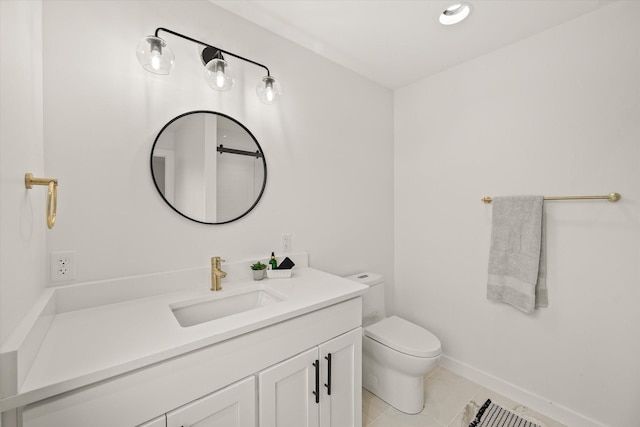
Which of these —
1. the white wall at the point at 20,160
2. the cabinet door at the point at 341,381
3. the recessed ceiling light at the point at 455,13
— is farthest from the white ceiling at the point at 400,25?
the cabinet door at the point at 341,381

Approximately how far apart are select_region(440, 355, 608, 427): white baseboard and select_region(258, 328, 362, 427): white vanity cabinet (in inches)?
43.7

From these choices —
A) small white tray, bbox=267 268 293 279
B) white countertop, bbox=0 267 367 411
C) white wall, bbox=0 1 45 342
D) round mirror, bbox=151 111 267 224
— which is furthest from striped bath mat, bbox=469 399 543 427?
white wall, bbox=0 1 45 342

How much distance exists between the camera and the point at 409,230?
8.11 ft

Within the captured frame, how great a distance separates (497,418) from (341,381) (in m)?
1.12

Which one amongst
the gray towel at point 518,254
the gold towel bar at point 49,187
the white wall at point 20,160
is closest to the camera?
the white wall at point 20,160

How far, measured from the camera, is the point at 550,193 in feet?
5.65

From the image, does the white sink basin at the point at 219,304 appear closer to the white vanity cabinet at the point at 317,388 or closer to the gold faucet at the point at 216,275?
the gold faucet at the point at 216,275

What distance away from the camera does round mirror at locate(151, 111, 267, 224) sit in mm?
1356

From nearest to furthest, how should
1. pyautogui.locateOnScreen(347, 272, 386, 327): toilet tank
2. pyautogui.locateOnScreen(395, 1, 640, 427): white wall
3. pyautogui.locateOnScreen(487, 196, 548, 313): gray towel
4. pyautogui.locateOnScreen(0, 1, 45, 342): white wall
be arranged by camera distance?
pyautogui.locateOnScreen(0, 1, 45, 342): white wall, pyautogui.locateOnScreen(395, 1, 640, 427): white wall, pyautogui.locateOnScreen(487, 196, 548, 313): gray towel, pyautogui.locateOnScreen(347, 272, 386, 327): toilet tank

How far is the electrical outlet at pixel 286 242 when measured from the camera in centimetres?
178

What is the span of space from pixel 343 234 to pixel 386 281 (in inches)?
27.9

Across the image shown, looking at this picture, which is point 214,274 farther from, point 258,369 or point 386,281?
point 386,281

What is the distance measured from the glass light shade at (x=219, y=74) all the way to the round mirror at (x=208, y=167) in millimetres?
162

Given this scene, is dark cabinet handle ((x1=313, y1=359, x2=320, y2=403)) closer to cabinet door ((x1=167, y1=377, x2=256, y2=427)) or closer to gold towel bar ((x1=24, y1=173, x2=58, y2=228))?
cabinet door ((x1=167, y1=377, x2=256, y2=427))
